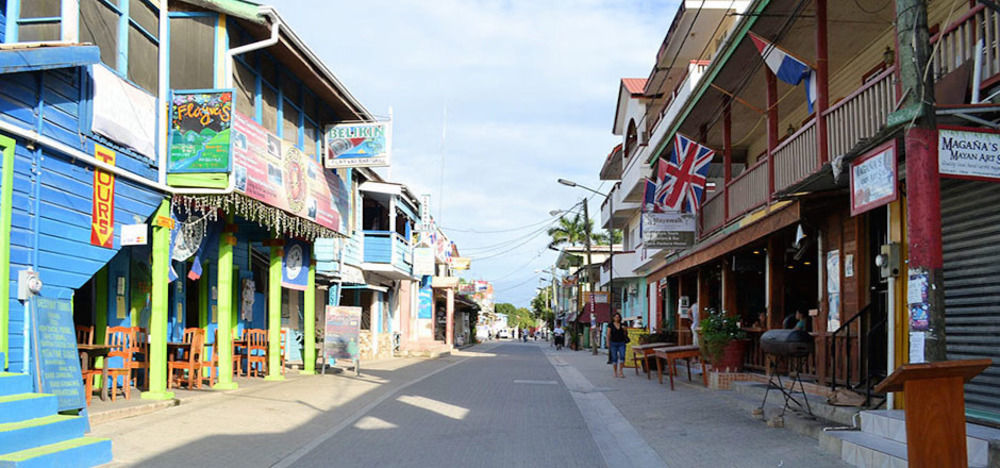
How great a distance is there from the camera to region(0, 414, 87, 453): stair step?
6.91m

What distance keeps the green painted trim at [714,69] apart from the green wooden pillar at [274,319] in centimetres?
961

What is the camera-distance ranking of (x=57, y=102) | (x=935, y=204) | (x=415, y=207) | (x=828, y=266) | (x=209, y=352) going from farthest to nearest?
(x=415, y=207) < (x=209, y=352) < (x=828, y=266) < (x=57, y=102) < (x=935, y=204)

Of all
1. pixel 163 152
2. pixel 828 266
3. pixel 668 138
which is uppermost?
pixel 668 138

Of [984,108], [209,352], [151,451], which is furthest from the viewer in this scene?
[209,352]

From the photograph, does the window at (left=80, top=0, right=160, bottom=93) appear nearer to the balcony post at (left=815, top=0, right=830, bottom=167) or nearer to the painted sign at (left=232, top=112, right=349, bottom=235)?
the painted sign at (left=232, top=112, right=349, bottom=235)

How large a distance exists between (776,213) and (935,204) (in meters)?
5.58

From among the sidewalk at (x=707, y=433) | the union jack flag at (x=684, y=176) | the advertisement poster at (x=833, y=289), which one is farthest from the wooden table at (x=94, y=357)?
the union jack flag at (x=684, y=176)

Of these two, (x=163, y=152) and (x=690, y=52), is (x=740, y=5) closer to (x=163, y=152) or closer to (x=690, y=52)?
(x=690, y=52)

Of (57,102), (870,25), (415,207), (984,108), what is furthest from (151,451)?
(415,207)

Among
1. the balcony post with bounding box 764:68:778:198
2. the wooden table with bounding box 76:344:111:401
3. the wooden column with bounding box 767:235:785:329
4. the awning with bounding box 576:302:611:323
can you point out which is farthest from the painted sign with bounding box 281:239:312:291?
the awning with bounding box 576:302:611:323

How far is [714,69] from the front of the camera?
14.7 meters

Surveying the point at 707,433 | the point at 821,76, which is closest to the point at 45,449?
the point at 707,433

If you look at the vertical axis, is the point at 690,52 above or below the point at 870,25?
above

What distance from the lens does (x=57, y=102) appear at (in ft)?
31.7
